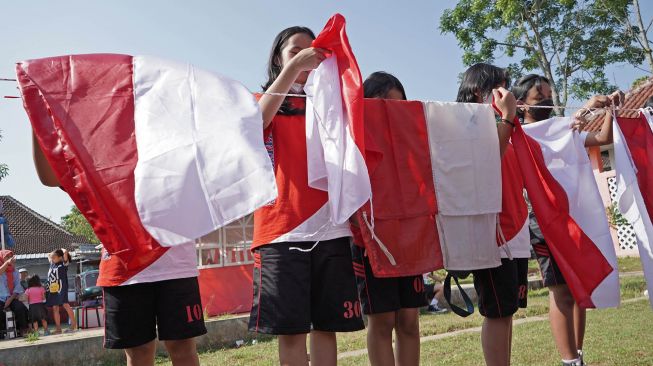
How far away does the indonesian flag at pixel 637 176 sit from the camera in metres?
3.57

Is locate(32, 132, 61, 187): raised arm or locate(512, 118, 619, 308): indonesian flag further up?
locate(32, 132, 61, 187): raised arm

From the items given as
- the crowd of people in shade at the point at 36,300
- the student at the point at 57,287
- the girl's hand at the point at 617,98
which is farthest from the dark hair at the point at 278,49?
the student at the point at 57,287

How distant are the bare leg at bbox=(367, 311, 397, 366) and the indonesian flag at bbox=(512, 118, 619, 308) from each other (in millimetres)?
1111

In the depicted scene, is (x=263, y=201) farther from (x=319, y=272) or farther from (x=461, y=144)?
(x=461, y=144)

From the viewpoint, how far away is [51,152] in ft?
7.43

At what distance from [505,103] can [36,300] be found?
11364 millimetres

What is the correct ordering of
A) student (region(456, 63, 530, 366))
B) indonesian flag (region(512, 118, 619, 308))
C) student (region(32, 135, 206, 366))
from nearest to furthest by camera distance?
student (region(32, 135, 206, 366)) → student (region(456, 63, 530, 366)) → indonesian flag (region(512, 118, 619, 308))

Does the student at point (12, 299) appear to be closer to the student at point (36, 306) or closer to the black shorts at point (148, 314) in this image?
the student at point (36, 306)

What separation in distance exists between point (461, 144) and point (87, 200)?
195cm

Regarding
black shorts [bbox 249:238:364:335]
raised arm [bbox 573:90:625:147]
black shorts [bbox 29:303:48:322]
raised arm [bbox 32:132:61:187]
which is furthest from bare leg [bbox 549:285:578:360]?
black shorts [bbox 29:303:48:322]

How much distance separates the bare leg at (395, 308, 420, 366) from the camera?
321cm

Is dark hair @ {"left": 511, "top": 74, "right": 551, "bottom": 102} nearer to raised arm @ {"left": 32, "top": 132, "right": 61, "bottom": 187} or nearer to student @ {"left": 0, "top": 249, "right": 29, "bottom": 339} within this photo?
raised arm @ {"left": 32, "top": 132, "right": 61, "bottom": 187}

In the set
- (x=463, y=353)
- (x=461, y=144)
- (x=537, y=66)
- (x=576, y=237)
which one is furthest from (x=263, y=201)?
(x=537, y=66)

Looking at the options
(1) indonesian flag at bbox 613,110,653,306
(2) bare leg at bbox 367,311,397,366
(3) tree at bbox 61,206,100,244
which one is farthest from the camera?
(3) tree at bbox 61,206,100,244
